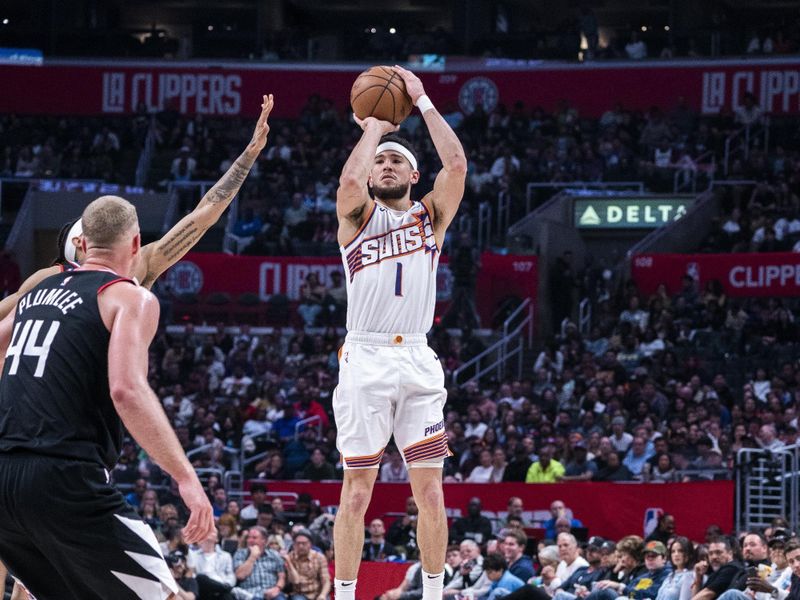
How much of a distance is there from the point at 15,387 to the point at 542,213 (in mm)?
27496

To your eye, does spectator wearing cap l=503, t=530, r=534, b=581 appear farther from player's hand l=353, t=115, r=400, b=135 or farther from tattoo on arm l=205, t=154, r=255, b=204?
tattoo on arm l=205, t=154, r=255, b=204

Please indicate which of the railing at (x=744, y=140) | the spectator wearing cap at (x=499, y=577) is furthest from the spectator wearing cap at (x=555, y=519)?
the railing at (x=744, y=140)

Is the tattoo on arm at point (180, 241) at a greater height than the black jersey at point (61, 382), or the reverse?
the tattoo on arm at point (180, 241)

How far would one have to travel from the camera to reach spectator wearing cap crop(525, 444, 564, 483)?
66.0ft

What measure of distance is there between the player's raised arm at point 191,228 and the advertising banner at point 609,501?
36.7 ft

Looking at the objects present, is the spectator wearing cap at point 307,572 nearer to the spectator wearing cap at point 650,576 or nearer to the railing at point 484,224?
the spectator wearing cap at point 650,576

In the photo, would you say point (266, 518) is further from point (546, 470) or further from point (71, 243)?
point (71, 243)

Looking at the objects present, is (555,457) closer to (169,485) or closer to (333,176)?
(169,485)

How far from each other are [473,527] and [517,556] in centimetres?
243

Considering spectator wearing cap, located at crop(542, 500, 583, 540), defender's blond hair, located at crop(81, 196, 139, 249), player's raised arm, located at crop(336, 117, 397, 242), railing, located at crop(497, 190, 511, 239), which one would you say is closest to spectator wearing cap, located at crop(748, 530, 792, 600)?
spectator wearing cap, located at crop(542, 500, 583, 540)

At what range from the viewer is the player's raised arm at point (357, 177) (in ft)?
28.3

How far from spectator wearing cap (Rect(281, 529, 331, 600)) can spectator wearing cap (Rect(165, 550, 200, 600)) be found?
50.4 inches

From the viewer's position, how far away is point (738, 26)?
145 ft

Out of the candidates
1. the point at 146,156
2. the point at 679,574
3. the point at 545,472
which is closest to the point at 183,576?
the point at 679,574
